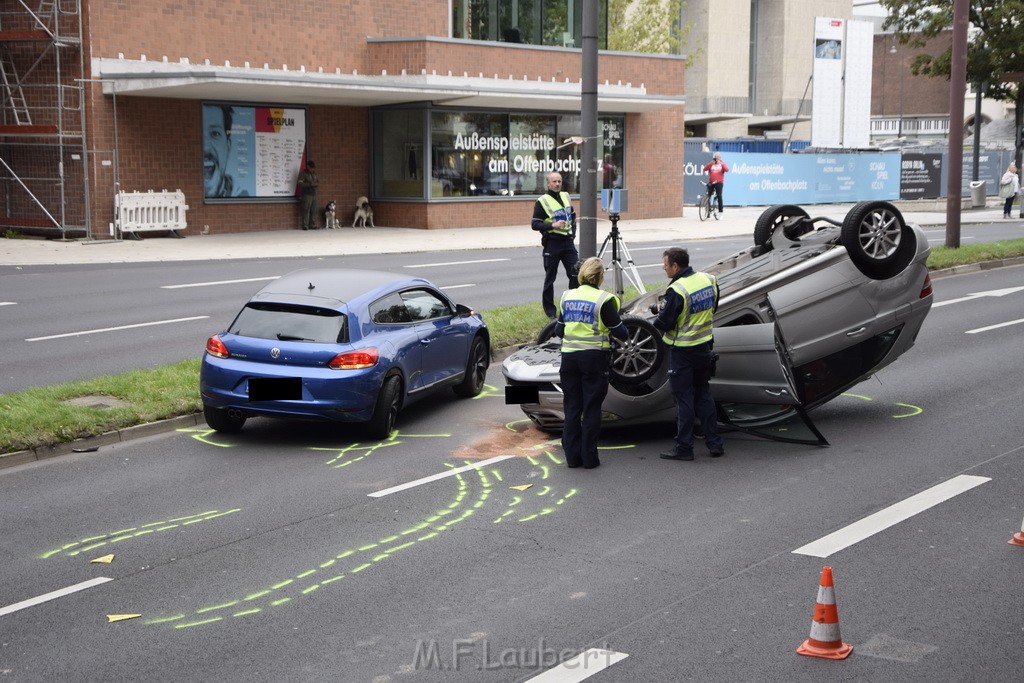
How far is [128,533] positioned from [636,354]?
13.8 feet

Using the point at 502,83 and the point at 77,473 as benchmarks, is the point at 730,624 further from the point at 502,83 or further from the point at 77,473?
the point at 502,83

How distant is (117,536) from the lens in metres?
8.07

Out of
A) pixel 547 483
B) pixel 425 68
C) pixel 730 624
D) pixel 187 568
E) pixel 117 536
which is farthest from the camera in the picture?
pixel 425 68

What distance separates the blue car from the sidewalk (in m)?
15.4

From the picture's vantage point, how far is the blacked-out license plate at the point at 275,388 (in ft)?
33.8

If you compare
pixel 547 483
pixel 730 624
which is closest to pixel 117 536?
pixel 547 483

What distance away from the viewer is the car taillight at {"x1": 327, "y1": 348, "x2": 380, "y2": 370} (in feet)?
34.0

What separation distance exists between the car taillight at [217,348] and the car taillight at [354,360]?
0.96m

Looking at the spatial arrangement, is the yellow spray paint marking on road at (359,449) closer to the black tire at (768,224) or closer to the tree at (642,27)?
the black tire at (768,224)

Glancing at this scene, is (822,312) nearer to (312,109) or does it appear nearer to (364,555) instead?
(364,555)

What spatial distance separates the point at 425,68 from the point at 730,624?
29.1 meters

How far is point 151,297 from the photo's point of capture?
65.4 ft

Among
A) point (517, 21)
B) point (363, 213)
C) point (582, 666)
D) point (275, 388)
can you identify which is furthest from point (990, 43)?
point (582, 666)

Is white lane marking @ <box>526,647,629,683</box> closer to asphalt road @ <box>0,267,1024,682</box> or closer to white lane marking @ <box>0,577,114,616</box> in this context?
asphalt road @ <box>0,267,1024,682</box>
